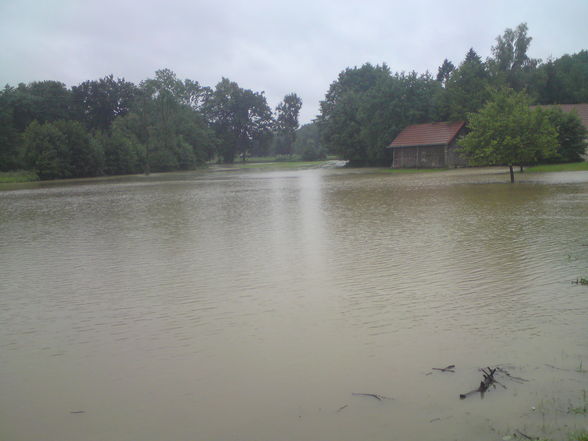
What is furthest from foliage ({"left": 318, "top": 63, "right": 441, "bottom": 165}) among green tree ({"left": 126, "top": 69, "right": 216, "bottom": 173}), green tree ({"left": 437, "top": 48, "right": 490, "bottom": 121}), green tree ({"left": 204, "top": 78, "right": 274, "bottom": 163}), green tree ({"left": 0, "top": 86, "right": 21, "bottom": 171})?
green tree ({"left": 204, "top": 78, "right": 274, "bottom": 163})

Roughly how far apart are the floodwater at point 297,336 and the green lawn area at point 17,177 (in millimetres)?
51881

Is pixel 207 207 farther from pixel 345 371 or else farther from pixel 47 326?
pixel 345 371

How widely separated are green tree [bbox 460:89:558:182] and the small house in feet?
68.7

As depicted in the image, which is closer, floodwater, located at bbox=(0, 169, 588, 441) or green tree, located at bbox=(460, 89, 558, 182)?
floodwater, located at bbox=(0, 169, 588, 441)

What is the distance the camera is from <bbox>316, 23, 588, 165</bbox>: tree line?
53.8 metres

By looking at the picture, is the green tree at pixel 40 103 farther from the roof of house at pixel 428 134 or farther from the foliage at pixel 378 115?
the roof of house at pixel 428 134

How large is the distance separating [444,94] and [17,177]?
48.5m

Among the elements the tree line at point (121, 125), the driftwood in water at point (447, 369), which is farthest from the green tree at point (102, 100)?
the driftwood in water at point (447, 369)

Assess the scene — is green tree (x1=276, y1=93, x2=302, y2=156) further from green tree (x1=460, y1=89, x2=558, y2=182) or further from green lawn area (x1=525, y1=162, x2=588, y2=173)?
green tree (x1=460, y1=89, x2=558, y2=182)

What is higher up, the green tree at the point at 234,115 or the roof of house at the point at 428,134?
the green tree at the point at 234,115

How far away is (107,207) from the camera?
23.7 meters

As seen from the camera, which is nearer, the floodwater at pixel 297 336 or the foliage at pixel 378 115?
the floodwater at pixel 297 336

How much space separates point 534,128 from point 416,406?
93.6 feet

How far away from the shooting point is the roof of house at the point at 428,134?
5253cm
